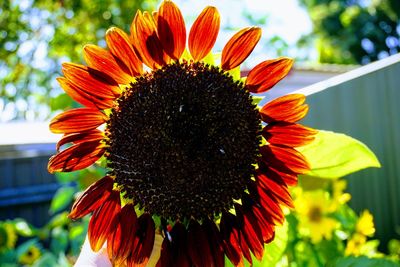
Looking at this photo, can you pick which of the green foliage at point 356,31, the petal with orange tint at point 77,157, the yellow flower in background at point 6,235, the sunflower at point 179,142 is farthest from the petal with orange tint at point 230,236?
the green foliage at point 356,31

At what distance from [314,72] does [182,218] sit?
5061 millimetres

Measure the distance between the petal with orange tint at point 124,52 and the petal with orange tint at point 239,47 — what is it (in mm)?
66

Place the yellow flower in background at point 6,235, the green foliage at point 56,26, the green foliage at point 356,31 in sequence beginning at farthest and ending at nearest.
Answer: the green foliage at point 356,31 < the green foliage at point 56,26 < the yellow flower in background at point 6,235

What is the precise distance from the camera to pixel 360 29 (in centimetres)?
1152

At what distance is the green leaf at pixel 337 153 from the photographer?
488mm

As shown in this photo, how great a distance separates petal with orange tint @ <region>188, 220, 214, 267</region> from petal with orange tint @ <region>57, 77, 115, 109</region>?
113 mm

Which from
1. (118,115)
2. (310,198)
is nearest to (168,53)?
(118,115)

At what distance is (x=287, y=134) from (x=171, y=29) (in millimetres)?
120

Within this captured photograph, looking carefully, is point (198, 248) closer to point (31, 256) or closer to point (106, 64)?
point (106, 64)

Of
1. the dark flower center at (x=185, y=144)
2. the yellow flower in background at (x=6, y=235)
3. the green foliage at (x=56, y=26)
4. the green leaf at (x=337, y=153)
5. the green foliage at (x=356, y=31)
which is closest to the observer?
the dark flower center at (x=185, y=144)

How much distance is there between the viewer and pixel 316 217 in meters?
0.77

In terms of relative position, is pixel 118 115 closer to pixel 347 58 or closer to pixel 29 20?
pixel 29 20

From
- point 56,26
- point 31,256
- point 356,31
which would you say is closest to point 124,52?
point 31,256

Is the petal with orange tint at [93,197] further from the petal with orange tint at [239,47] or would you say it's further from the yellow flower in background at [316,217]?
the yellow flower in background at [316,217]
